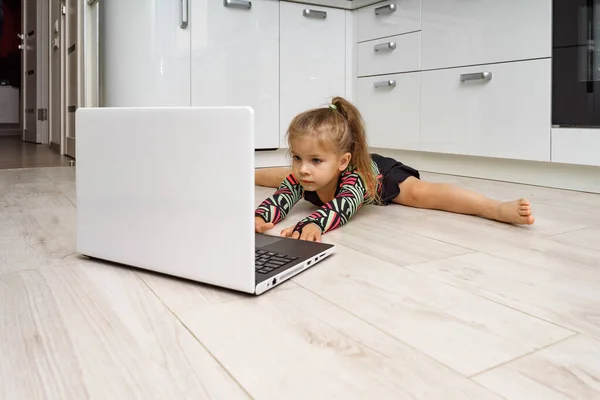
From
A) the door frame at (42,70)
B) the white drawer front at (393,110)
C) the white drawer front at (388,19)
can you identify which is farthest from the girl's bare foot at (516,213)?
the door frame at (42,70)

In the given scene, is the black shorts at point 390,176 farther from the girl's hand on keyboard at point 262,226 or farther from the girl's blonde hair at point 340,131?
the girl's hand on keyboard at point 262,226

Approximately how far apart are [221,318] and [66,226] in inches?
33.5

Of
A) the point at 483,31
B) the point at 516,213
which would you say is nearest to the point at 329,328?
the point at 516,213

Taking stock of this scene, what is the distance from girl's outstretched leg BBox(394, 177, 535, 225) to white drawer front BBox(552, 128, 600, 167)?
68 centimetres

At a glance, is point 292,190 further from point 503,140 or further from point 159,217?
point 503,140

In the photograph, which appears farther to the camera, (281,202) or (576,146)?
(576,146)

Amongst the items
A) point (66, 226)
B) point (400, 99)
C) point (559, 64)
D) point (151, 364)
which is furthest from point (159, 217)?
point (400, 99)

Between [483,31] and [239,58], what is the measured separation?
1.12 m

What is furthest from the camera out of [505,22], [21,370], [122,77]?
[122,77]

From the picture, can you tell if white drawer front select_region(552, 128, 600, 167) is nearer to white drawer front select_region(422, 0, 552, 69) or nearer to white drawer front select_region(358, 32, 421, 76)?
white drawer front select_region(422, 0, 552, 69)

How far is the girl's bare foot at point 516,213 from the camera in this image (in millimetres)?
1454

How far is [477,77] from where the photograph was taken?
2428 millimetres

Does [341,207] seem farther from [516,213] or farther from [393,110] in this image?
[393,110]

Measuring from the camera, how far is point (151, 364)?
647 millimetres
